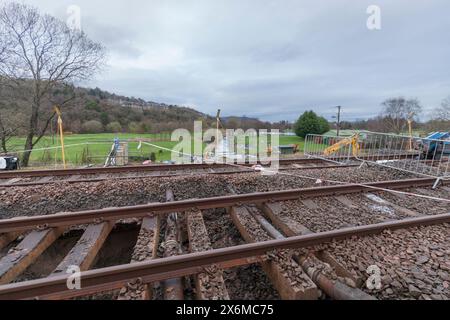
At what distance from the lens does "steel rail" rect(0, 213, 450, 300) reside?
219 cm

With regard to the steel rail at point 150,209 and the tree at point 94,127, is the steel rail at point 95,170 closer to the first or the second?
the steel rail at point 150,209

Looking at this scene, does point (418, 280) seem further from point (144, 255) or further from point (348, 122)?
point (348, 122)

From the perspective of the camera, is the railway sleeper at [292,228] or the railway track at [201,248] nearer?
the railway track at [201,248]

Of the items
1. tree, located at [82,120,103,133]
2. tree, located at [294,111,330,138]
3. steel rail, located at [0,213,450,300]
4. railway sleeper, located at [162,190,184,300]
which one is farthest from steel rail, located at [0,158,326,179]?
tree, located at [294,111,330,138]

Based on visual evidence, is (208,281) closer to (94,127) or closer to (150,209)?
(150,209)

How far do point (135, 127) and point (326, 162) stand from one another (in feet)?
154

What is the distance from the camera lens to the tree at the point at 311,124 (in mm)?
55875

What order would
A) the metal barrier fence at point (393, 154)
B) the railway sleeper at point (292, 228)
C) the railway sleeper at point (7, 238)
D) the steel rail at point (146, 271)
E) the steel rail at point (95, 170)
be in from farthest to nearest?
the metal barrier fence at point (393, 154) < the steel rail at point (95, 170) < the railway sleeper at point (7, 238) < the railway sleeper at point (292, 228) < the steel rail at point (146, 271)

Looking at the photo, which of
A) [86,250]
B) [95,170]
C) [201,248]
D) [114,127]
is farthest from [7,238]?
[114,127]

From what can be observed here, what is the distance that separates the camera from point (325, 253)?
288cm

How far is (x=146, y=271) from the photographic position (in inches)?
96.0

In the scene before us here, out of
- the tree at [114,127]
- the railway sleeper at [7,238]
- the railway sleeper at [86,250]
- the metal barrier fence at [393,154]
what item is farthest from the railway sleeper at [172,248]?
the tree at [114,127]

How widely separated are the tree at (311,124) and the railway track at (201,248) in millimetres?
54401
